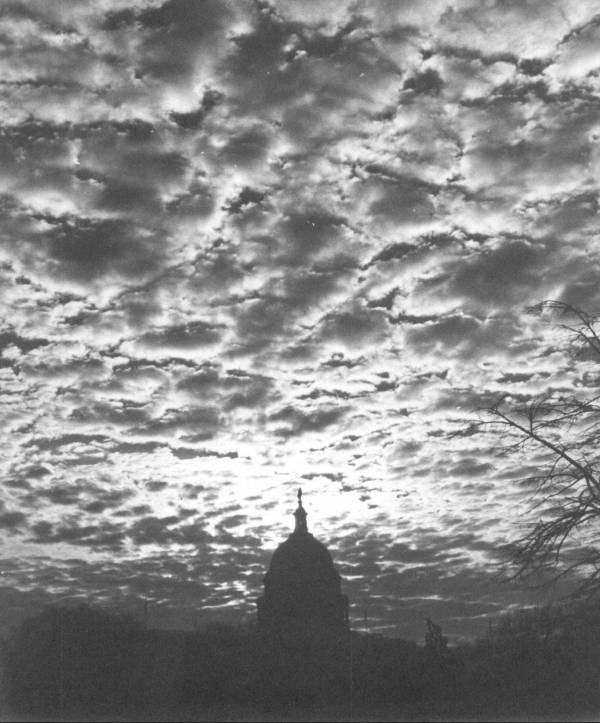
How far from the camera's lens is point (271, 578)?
2667 inches

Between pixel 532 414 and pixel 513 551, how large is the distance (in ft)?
8.39

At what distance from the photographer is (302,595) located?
65.3 metres

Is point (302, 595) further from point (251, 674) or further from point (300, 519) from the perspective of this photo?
point (251, 674)

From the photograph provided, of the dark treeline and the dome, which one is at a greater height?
the dome

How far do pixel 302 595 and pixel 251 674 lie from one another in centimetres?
2306

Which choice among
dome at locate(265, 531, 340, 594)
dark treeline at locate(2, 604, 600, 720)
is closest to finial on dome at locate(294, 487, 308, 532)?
dome at locate(265, 531, 340, 594)

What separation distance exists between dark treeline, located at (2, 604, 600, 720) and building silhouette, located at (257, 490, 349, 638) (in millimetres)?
10559

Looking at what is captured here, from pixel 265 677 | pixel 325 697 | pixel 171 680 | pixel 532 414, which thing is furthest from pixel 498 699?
pixel 532 414

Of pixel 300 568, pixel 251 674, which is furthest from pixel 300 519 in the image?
pixel 251 674

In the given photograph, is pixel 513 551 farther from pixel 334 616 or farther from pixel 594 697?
pixel 334 616

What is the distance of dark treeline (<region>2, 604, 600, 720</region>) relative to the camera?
111 feet

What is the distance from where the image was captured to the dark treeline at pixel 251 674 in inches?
1334

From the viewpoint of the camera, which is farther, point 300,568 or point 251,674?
point 300,568

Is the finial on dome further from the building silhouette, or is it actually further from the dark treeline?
the dark treeline
